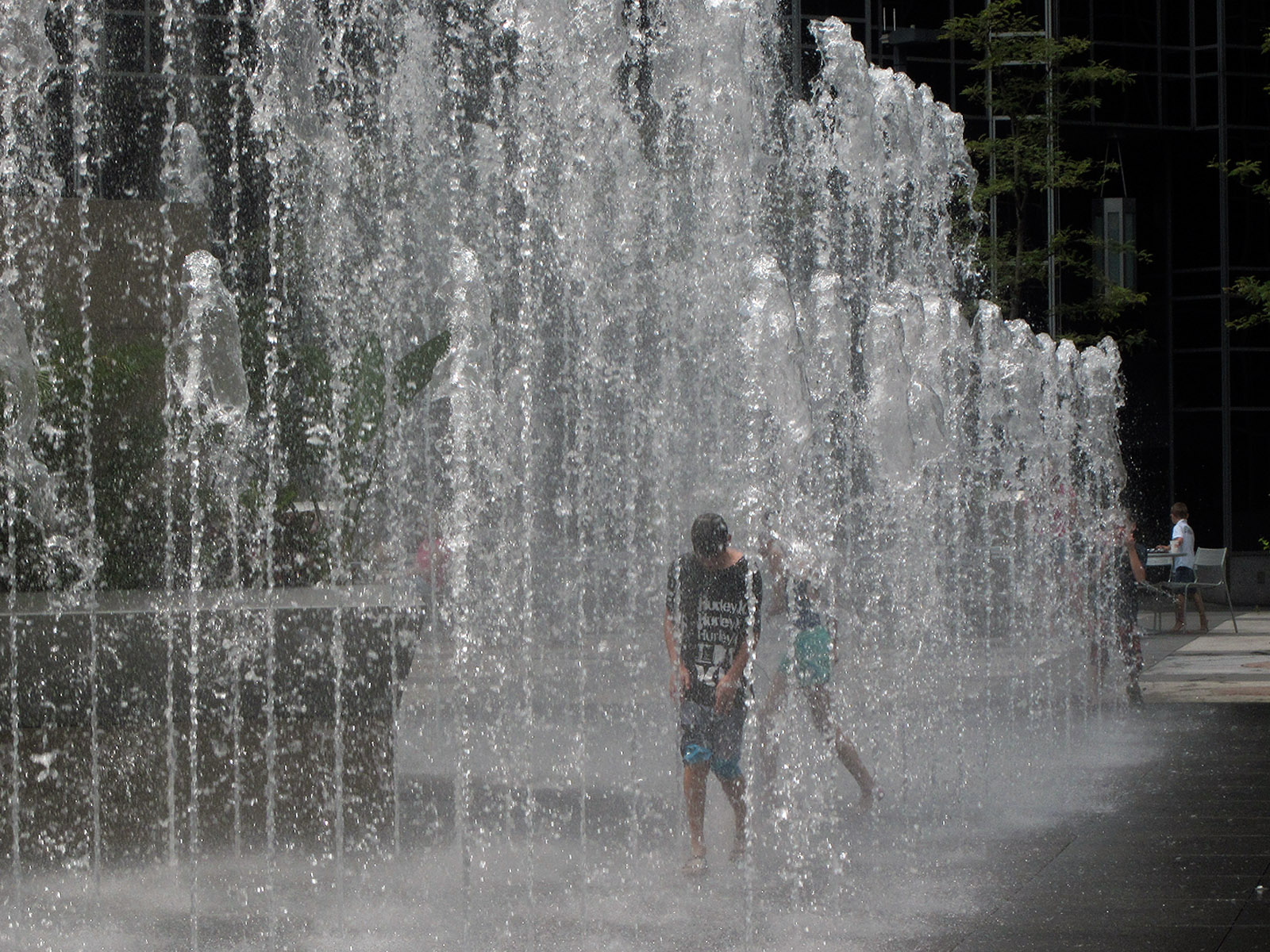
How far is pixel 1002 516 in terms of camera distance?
16.9m

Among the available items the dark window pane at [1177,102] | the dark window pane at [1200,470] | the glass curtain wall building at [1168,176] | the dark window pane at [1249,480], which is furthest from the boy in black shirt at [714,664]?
the dark window pane at [1177,102]

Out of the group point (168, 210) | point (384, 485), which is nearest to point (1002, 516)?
point (384, 485)

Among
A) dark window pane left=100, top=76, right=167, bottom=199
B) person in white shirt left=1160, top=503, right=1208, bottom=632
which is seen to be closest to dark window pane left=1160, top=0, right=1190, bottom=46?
person in white shirt left=1160, top=503, right=1208, bottom=632

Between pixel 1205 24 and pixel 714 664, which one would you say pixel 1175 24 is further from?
pixel 714 664

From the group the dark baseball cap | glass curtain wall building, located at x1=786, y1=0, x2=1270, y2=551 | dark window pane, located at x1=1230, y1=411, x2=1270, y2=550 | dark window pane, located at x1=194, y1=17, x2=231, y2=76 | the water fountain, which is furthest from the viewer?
glass curtain wall building, located at x1=786, y1=0, x2=1270, y2=551

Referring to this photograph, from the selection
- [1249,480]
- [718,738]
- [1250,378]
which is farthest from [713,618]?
[1250,378]

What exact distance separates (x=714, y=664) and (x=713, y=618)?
0.17 meters

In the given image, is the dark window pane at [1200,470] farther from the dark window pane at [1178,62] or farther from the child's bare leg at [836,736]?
the child's bare leg at [836,736]

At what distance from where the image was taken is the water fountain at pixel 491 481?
21.1ft

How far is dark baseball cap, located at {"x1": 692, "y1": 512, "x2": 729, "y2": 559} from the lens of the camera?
20.4 ft

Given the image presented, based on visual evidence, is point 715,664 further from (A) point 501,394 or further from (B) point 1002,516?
(B) point 1002,516

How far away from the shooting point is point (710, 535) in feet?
20.4

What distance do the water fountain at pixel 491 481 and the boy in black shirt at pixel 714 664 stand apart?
360 millimetres

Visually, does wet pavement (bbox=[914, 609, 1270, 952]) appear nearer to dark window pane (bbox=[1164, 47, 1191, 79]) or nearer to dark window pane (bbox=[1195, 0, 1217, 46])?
dark window pane (bbox=[1164, 47, 1191, 79])
